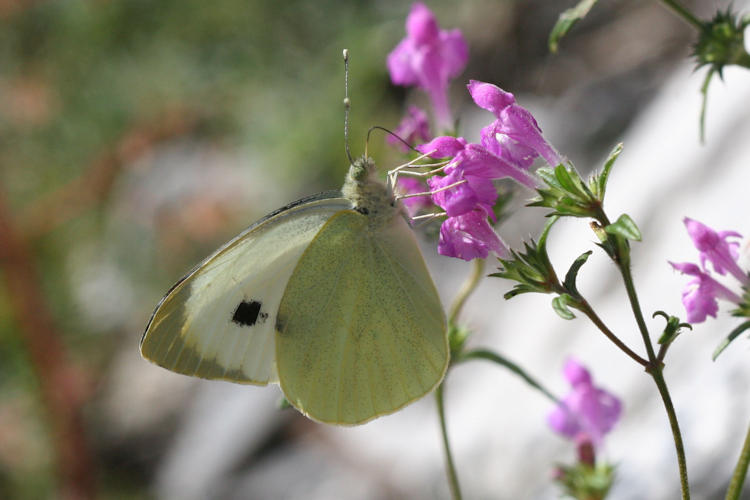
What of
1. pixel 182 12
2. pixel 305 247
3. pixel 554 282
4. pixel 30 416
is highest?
pixel 182 12

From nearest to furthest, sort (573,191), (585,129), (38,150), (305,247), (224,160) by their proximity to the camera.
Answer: (573,191) < (305,247) < (585,129) < (38,150) < (224,160)

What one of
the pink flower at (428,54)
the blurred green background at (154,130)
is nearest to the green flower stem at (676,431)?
the pink flower at (428,54)

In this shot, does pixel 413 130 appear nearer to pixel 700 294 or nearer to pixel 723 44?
pixel 723 44

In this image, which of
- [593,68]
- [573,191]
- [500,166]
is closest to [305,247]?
[500,166]

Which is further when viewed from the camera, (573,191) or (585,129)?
(585,129)

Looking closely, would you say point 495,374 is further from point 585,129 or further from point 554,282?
point 554,282

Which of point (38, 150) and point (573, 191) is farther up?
point (573, 191)
